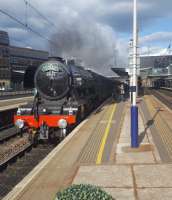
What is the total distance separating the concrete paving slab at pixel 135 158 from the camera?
9.27 meters

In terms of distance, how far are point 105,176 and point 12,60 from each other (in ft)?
308

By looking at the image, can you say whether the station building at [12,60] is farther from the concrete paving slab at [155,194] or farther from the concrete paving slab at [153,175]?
the concrete paving slab at [155,194]

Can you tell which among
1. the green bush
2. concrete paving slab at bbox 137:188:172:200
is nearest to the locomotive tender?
concrete paving slab at bbox 137:188:172:200

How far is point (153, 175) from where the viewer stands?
7898mm

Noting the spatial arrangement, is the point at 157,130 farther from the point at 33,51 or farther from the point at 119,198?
the point at 33,51

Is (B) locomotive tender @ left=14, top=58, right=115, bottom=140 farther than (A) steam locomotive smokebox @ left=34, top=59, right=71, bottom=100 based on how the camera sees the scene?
No

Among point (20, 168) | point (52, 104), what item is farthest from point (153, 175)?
point (52, 104)

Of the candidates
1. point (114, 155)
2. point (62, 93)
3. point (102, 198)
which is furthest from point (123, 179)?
point (62, 93)

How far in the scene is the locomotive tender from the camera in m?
A: 14.6

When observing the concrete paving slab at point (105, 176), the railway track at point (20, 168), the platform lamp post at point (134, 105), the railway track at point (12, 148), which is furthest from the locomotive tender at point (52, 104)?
the concrete paving slab at point (105, 176)

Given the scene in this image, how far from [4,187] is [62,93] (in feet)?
22.7

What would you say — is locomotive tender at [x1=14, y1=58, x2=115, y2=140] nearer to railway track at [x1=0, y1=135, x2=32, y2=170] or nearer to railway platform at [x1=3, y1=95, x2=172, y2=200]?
railway track at [x1=0, y1=135, x2=32, y2=170]

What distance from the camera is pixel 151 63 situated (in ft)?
528

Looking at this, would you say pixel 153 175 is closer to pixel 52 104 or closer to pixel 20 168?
pixel 20 168
